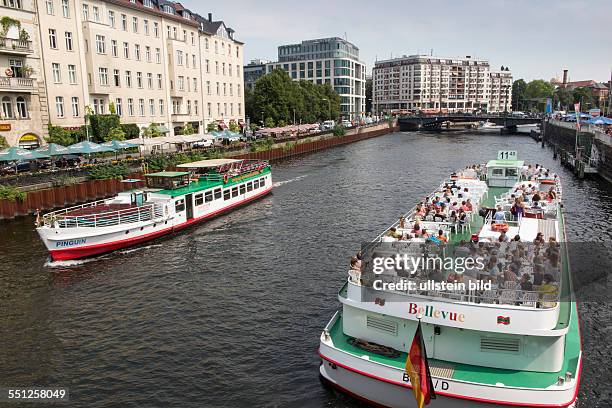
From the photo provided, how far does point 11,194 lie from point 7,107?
21.5m

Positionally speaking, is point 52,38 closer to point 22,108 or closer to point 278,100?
point 22,108

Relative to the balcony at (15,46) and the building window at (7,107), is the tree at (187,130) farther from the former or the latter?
the building window at (7,107)

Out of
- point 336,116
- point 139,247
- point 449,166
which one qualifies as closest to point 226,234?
point 139,247

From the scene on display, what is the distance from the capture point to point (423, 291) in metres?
15.1

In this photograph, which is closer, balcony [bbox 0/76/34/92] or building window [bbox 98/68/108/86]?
balcony [bbox 0/76/34/92]

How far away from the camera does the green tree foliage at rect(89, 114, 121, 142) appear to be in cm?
6619

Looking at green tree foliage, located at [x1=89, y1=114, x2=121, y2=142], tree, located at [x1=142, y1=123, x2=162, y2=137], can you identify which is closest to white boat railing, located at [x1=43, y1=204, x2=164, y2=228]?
green tree foliage, located at [x1=89, y1=114, x2=121, y2=142]

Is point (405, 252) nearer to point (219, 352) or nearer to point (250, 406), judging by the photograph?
point (250, 406)

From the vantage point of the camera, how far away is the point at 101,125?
218 feet

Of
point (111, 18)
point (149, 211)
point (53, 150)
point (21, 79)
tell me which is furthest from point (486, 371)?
point (111, 18)

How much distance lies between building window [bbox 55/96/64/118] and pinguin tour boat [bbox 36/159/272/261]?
27.1 meters

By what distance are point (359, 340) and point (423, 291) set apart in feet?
10.1

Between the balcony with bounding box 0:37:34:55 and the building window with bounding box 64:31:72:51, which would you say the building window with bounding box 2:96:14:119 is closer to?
the balcony with bounding box 0:37:34:55

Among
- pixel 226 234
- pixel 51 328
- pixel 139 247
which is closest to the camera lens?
pixel 51 328
